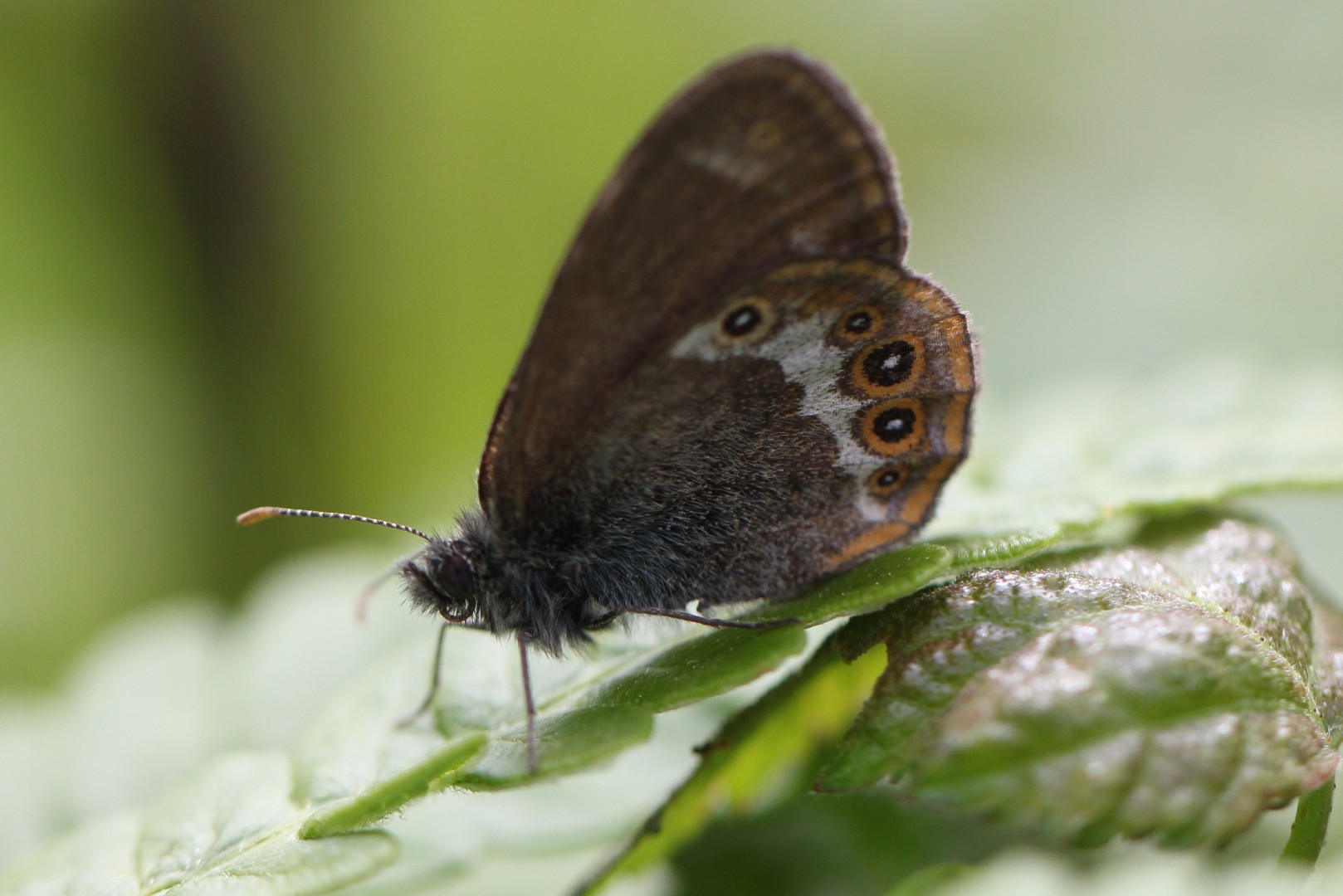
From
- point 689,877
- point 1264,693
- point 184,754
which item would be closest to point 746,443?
point 689,877

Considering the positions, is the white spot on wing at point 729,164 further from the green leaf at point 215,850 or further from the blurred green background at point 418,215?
the blurred green background at point 418,215

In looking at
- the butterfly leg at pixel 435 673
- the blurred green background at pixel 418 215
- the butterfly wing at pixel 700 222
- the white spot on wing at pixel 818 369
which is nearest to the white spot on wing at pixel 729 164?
the butterfly wing at pixel 700 222

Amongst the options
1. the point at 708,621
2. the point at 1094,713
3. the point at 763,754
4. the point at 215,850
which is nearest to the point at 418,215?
the point at 708,621

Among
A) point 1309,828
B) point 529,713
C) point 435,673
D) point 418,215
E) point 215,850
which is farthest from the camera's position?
point 418,215

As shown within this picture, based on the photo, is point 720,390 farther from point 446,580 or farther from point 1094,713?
point 1094,713

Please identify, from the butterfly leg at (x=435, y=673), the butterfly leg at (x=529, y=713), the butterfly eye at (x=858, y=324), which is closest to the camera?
the butterfly leg at (x=529, y=713)

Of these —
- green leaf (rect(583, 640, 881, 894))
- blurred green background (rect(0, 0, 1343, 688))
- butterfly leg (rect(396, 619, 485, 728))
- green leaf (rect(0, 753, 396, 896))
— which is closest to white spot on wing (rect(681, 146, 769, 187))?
green leaf (rect(583, 640, 881, 894))

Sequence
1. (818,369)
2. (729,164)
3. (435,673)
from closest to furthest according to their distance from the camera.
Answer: (729,164) < (435,673) < (818,369)
